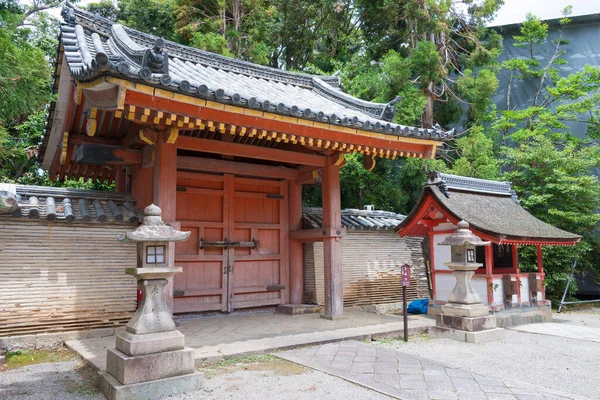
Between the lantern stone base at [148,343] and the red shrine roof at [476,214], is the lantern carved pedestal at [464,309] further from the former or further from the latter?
the lantern stone base at [148,343]

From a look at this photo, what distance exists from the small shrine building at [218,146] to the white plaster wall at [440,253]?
2.02 metres

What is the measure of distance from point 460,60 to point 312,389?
16.0 metres

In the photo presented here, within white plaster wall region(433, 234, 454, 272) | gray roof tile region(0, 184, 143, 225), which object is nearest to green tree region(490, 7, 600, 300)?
white plaster wall region(433, 234, 454, 272)

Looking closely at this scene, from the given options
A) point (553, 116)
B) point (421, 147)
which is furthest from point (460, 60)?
point (421, 147)

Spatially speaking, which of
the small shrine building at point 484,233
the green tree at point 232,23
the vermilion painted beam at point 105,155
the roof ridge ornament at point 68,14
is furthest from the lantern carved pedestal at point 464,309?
the green tree at point 232,23

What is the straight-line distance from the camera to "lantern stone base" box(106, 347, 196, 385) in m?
3.93

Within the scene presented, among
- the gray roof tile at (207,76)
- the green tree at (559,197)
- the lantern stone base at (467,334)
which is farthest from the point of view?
the green tree at (559,197)

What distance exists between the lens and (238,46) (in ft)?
55.3

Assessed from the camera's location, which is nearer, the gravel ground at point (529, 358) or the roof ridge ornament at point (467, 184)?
the gravel ground at point (529, 358)

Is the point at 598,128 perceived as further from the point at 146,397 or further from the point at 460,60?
the point at 146,397

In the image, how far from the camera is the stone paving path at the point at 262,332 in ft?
17.7

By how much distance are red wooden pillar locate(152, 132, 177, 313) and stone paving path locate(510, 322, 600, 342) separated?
638cm

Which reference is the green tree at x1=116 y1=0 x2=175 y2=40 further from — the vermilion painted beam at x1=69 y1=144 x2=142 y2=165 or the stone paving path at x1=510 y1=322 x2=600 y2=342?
the stone paving path at x1=510 y1=322 x2=600 y2=342

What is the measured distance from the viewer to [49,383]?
4.46 m
